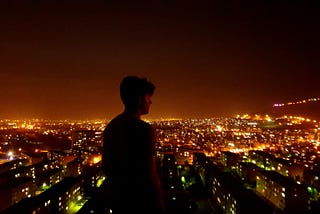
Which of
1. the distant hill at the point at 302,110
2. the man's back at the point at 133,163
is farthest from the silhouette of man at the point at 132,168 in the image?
the distant hill at the point at 302,110

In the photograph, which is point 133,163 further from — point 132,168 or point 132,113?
point 132,113

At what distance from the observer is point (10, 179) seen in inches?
366

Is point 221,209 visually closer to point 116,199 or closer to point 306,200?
point 306,200

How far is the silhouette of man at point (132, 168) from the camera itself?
0.66 m

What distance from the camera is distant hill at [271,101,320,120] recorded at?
34.5 metres

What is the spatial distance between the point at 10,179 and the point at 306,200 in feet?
28.9

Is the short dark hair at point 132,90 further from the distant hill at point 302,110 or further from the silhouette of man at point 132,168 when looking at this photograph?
the distant hill at point 302,110

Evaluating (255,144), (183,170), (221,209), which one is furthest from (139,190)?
(255,144)

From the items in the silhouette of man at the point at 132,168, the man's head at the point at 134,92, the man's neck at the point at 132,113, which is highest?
Answer: the man's head at the point at 134,92

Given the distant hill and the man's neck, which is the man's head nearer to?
the man's neck

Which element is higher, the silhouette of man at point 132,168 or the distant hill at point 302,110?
the distant hill at point 302,110

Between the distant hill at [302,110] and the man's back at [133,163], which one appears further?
the distant hill at [302,110]

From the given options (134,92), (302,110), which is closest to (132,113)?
(134,92)

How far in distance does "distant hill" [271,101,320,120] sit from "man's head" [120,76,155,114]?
3634 cm
